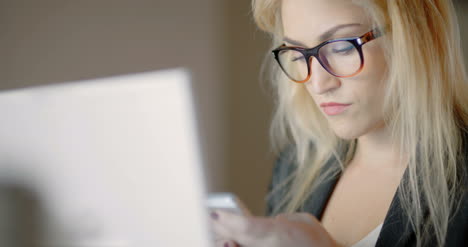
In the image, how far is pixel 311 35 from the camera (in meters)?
0.82

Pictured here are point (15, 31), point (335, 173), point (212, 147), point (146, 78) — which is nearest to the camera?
point (146, 78)

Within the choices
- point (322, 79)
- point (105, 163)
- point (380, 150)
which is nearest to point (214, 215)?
point (105, 163)

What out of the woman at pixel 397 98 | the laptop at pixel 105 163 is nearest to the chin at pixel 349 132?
the woman at pixel 397 98

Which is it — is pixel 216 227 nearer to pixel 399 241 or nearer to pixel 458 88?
pixel 399 241

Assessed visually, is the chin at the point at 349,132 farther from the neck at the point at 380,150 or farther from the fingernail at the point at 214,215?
the fingernail at the point at 214,215

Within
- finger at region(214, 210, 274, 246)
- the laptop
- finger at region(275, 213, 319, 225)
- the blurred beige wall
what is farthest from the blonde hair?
the blurred beige wall

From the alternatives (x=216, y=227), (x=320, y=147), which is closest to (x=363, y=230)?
(x=320, y=147)

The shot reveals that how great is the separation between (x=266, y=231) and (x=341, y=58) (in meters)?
0.33

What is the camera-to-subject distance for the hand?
64cm

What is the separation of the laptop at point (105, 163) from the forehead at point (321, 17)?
0.36m

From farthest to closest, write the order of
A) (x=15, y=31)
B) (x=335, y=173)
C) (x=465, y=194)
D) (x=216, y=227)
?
(x=15, y=31) → (x=335, y=173) → (x=465, y=194) → (x=216, y=227)

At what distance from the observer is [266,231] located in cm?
67

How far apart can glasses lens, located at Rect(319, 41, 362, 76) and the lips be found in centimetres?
6

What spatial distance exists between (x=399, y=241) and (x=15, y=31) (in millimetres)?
1047
